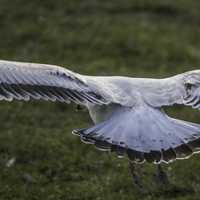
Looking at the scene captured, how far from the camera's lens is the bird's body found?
652 cm

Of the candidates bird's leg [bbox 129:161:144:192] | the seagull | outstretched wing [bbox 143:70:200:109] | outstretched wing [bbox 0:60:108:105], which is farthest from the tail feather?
bird's leg [bbox 129:161:144:192]

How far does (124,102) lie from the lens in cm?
705

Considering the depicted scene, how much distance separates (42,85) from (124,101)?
754mm

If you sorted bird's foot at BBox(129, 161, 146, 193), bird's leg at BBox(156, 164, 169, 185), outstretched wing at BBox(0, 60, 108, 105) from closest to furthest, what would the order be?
outstretched wing at BBox(0, 60, 108, 105) < bird's foot at BBox(129, 161, 146, 193) < bird's leg at BBox(156, 164, 169, 185)

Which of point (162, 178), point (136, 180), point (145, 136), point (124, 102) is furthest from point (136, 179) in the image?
point (145, 136)

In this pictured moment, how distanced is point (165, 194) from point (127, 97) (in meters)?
0.98

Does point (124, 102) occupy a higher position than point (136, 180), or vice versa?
point (124, 102)

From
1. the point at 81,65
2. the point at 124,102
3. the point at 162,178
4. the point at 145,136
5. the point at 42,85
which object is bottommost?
the point at 81,65

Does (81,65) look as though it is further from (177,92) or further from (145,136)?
(145,136)

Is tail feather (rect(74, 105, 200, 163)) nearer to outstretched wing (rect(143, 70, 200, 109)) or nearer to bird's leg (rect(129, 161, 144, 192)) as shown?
outstretched wing (rect(143, 70, 200, 109))

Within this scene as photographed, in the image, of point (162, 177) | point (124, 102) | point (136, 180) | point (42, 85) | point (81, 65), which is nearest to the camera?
point (42, 85)

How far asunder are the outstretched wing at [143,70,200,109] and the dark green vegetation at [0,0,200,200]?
2.88 ft

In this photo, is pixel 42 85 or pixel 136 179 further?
pixel 136 179

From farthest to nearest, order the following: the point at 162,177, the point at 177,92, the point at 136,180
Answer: the point at 162,177 → the point at 136,180 → the point at 177,92
